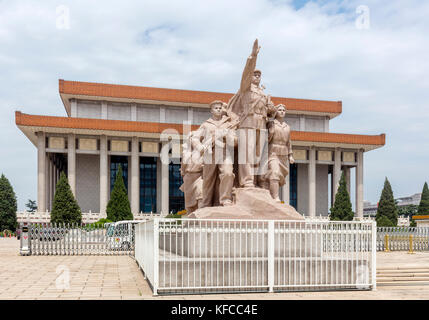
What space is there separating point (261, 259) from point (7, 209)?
30.7 metres

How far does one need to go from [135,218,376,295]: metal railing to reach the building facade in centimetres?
2858

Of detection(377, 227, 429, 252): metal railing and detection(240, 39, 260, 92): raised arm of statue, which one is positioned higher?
detection(240, 39, 260, 92): raised arm of statue

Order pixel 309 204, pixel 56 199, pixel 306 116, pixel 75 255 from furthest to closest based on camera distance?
pixel 306 116 < pixel 309 204 < pixel 56 199 < pixel 75 255

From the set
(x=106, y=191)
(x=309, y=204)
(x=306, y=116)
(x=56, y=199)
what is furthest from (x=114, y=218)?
(x=306, y=116)

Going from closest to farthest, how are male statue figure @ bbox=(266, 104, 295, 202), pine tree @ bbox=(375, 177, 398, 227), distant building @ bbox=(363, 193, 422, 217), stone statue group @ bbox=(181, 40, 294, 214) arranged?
stone statue group @ bbox=(181, 40, 294, 214) → male statue figure @ bbox=(266, 104, 295, 202) → pine tree @ bbox=(375, 177, 398, 227) → distant building @ bbox=(363, 193, 422, 217)

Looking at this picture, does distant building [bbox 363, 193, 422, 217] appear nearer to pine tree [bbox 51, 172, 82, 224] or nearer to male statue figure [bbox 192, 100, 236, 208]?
pine tree [bbox 51, 172, 82, 224]

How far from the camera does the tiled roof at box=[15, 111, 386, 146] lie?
107ft

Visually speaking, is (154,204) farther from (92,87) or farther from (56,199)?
(56,199)

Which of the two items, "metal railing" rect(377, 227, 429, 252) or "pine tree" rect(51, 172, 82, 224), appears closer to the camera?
"metal railing" rect(377, 227, 429, 252)

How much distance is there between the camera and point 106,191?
35469 millimetres

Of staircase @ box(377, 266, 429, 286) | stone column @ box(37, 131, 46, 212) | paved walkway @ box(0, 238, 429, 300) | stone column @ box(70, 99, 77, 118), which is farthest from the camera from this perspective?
stone column @ box(70, 99, 77, 118)

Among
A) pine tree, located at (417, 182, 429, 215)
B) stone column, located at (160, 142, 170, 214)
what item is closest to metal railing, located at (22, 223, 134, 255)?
stone column, located at (160, 142, 170, 214)

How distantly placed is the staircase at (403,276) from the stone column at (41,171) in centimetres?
3060
